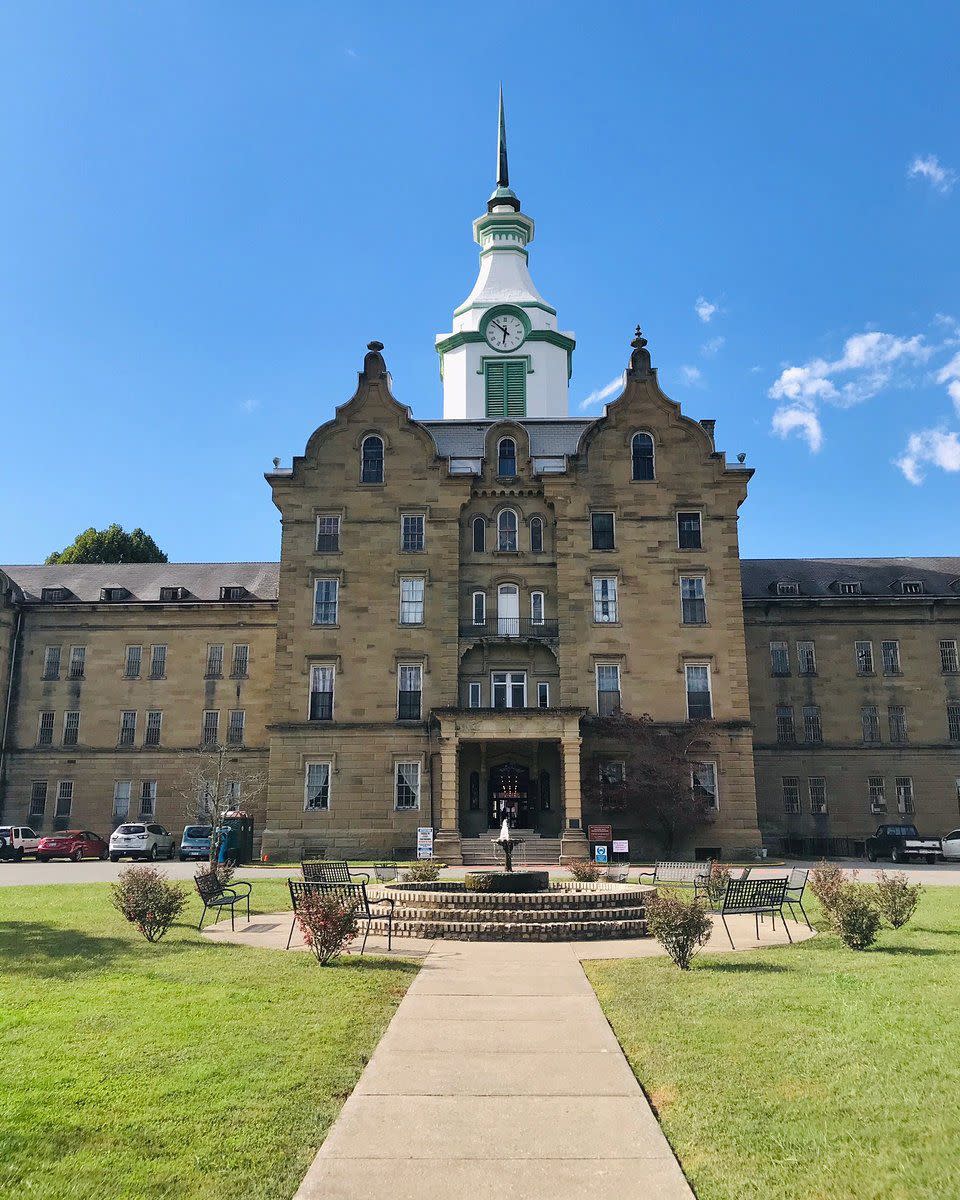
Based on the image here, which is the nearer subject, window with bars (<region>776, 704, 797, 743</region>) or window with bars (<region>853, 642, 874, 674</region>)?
window with bars (<region>776, 704, 797, 743</region>)

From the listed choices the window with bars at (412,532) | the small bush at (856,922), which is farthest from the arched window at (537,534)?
the small bush at (856,922)

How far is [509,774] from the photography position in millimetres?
42750

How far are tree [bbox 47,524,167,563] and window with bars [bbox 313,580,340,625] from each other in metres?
36.1

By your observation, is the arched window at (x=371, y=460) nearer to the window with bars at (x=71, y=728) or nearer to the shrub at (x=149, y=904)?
the window with bars at (x=71, y=728)

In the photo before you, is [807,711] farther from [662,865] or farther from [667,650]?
[662,865]

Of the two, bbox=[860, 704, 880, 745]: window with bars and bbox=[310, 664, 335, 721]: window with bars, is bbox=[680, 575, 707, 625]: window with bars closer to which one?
bbox=[860, 704, 880, 745]: window with bars

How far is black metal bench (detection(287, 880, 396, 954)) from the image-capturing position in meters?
15.3

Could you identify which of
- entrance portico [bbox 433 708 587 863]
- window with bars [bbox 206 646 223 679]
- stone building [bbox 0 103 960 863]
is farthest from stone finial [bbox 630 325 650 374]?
window with bars [bbox 206 646 223 679]

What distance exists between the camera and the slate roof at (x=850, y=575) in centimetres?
5250

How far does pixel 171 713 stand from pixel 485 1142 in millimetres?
47849

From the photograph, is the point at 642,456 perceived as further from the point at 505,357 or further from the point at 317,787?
the point at 505,357

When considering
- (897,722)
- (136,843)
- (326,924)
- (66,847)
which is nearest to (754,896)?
(326,924)

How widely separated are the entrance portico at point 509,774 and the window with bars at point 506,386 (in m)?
29.4

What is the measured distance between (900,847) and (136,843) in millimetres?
34891
